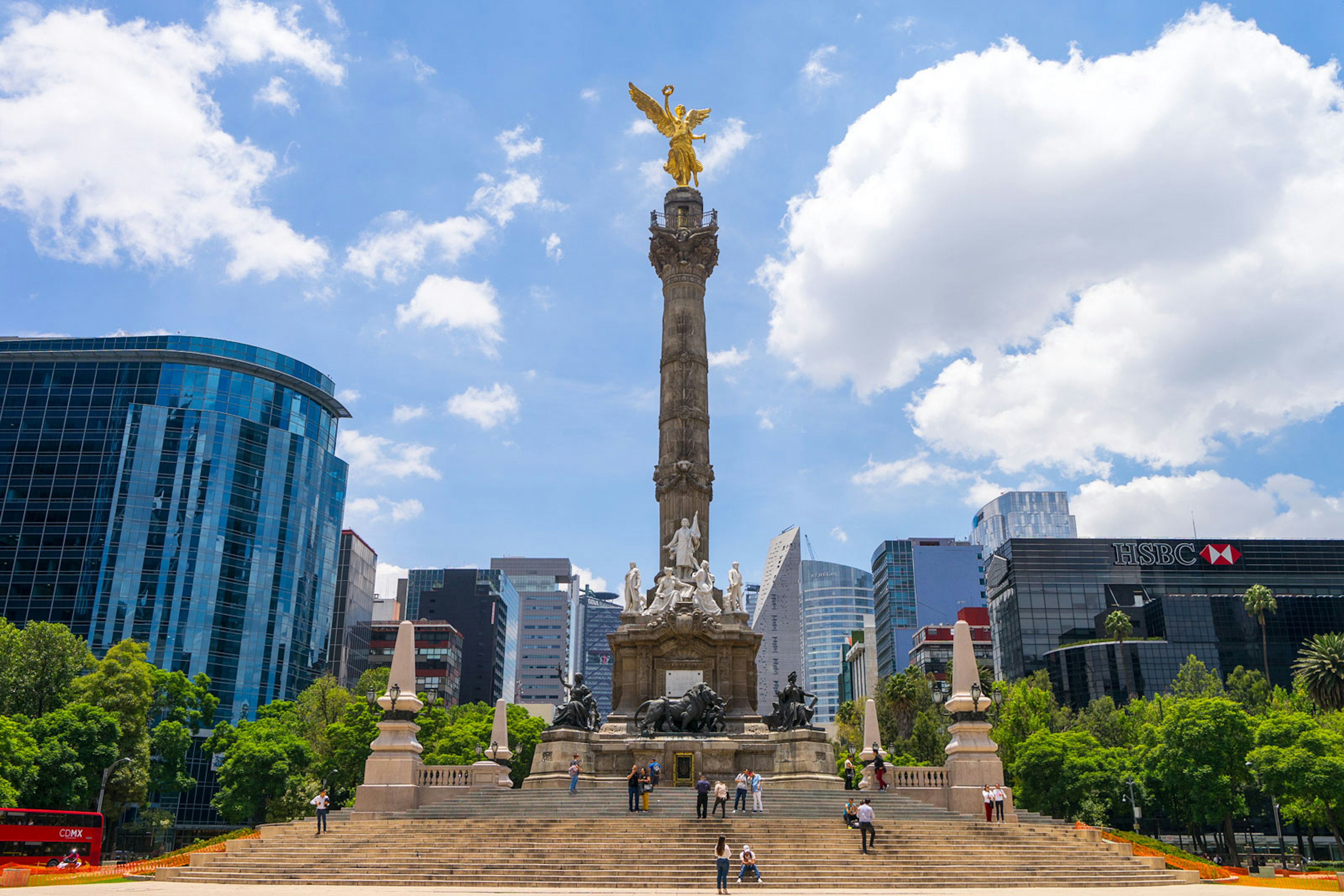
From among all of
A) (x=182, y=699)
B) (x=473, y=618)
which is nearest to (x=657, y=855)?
(x=182, y=699)

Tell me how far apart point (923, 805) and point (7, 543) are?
8582 cm

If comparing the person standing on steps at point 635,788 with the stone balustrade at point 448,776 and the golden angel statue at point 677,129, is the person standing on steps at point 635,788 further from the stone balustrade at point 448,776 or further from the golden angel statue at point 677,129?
the golden angel statue at point 677,129

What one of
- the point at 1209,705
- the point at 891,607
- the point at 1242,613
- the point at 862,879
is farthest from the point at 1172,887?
the point at 891,607

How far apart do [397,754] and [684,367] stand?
77.7 feet

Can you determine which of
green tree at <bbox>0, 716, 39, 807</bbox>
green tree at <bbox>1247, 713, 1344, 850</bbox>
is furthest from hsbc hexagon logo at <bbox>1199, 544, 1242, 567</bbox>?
green tree at <bbox>0, 716, 39, 807</bbox>

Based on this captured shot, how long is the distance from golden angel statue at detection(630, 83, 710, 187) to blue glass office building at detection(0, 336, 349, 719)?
57.5 metres

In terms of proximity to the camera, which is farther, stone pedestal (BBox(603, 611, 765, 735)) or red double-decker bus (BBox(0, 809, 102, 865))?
stone pedestal (BBox(603, 611, 765, 735))

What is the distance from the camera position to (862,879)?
2127 cm

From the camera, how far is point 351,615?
132125mm

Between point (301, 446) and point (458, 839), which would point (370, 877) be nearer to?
point (458, 839)

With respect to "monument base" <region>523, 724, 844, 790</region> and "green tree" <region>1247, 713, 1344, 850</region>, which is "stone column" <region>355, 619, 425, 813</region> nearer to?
"monument base" <region>523, 724, 844, 790</region>

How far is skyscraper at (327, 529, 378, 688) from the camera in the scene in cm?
12900

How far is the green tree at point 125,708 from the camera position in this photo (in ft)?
169

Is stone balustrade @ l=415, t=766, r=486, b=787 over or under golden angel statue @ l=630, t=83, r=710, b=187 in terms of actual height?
under
